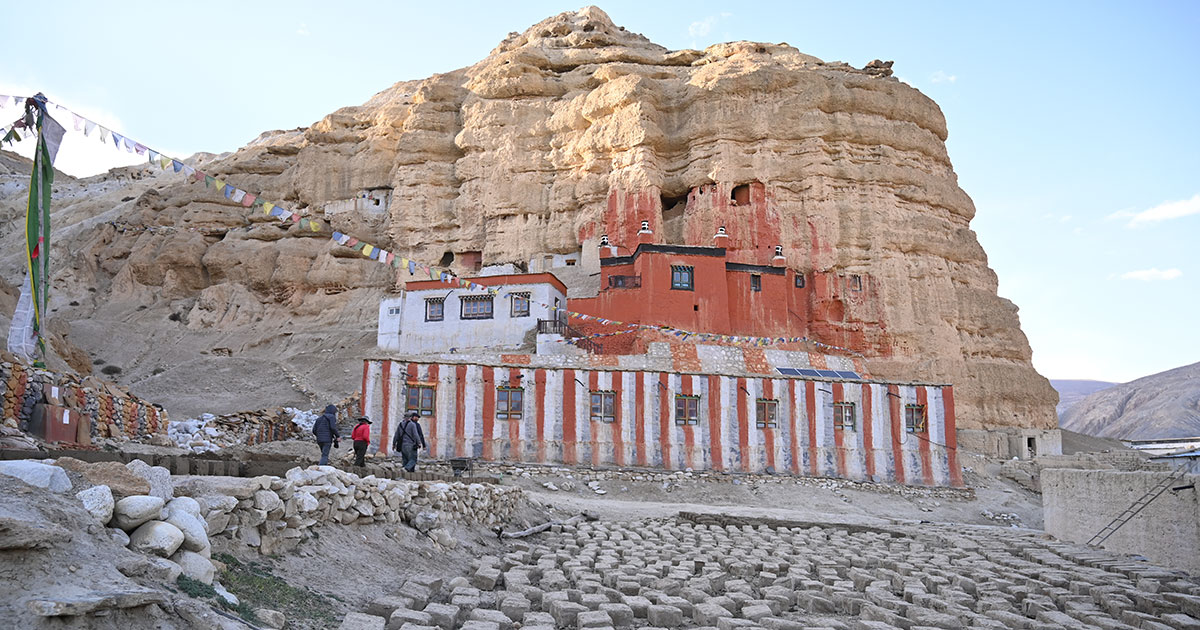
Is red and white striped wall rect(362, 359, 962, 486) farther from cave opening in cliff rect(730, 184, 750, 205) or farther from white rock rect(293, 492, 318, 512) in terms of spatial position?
cave opening in cliff rect(730, 184, 750, 205)

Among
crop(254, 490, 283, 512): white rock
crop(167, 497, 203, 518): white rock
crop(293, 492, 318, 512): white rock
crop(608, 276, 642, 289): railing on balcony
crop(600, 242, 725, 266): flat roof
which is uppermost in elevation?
crop(600, 242, 725, 266): flat roof

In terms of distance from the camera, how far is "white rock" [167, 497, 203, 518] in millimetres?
6598

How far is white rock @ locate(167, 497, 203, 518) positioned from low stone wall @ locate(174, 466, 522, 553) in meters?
0.36

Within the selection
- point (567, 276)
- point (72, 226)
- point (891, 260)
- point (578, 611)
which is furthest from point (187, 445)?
point (72, 226)

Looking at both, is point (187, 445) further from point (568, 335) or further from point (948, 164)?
point (948, 164)

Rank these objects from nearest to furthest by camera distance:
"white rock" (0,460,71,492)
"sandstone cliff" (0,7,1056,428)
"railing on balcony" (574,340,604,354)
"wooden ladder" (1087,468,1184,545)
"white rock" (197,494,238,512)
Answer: "white rock" (0,460,71,492), "white rock" (197,494,238,512), "wooden ladder" (1087,468,1184,545), "railing on balcony" (574,340,604,354), "sandstone cliff" (0,7,1056,428)

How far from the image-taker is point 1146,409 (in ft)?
317

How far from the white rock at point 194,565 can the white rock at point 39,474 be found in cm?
92

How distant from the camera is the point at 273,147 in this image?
67.9 metres

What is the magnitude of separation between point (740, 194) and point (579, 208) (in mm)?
10946

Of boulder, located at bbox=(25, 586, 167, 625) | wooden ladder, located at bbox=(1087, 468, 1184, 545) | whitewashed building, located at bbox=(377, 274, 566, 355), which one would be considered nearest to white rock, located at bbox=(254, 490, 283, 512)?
boulder, located at bbox=(25, 586, 167, 625)

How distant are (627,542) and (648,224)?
123 feet

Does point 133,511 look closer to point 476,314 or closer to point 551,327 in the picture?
point 551,327

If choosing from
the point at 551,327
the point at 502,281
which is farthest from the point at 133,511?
the point at 502,281
